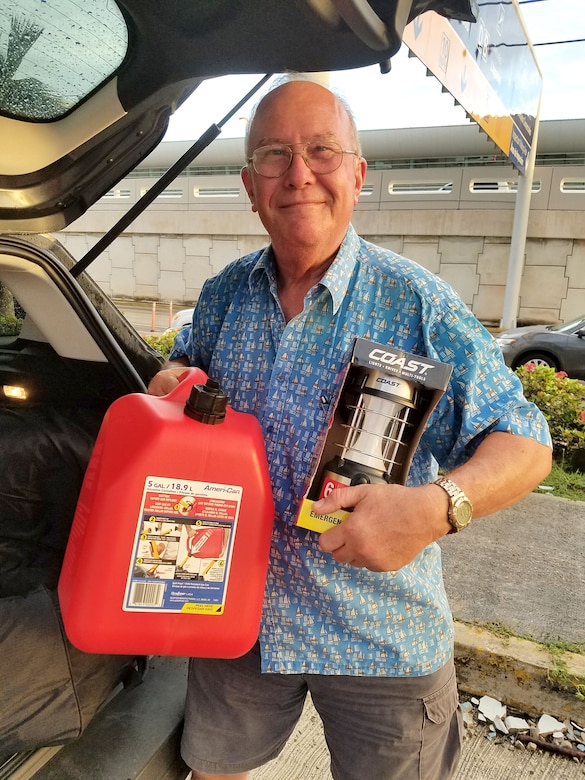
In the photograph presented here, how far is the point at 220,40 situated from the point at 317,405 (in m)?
0.65

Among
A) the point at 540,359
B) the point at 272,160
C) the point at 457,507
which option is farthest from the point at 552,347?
the point at 457,507

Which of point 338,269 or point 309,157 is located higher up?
point 309,157

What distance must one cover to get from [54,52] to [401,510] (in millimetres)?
1096

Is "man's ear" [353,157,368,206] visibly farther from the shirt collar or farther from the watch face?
the watch face

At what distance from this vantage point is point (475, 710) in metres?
2.13

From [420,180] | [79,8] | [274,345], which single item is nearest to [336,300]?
[274,345]

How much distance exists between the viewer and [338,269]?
3.74ft

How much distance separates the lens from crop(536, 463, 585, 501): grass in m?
3.72

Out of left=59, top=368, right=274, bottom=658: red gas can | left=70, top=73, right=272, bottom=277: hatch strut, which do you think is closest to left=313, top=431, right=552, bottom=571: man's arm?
left=59, top=368, right=274, bottom=658: red gas can

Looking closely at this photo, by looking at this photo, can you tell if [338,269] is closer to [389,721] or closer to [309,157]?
[309,157]

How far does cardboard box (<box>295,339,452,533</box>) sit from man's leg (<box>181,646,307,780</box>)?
53 cm

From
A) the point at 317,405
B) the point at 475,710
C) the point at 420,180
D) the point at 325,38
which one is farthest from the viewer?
the point at 420,180

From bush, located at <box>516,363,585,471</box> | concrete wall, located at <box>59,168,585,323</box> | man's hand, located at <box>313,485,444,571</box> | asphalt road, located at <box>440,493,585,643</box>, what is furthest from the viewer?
concrete wall, located at <box>59,168,585,323</box>

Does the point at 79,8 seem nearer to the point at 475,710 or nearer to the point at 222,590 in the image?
the point at 222,590
